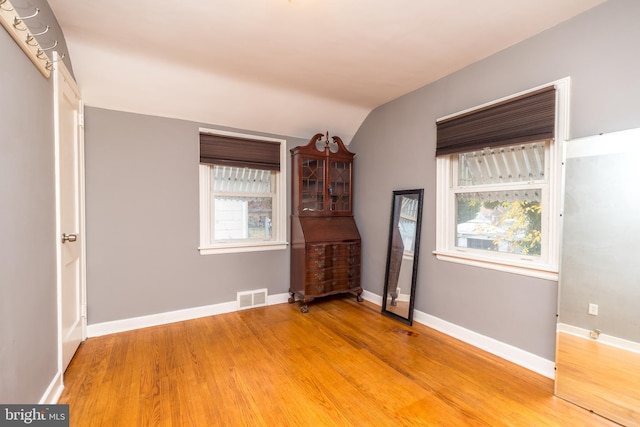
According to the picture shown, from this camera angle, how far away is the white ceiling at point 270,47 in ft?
6.22

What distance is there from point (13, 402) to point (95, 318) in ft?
5.36

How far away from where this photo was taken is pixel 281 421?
1.67 m

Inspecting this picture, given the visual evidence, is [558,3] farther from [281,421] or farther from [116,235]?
[116,235]

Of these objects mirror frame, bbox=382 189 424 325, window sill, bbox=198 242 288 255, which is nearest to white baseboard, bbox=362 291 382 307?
mirror frame, bbox=382 189 424 325

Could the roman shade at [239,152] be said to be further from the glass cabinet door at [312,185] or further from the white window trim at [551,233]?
the white window trim at [551,233]

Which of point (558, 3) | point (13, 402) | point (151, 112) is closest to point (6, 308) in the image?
point (13, 402)

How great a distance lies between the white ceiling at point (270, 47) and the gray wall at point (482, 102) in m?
0.15

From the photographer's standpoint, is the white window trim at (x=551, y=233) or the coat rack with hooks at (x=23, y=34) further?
the white window trim at (x=551, y=233)

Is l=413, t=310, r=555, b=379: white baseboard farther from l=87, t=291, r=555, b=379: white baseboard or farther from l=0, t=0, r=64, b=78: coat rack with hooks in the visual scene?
l=0, t=0, r=64, b=78: coat rack with hooks

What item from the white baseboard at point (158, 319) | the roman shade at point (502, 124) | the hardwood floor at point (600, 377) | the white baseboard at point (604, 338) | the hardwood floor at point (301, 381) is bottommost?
the hardwood floor at point (301, 381)

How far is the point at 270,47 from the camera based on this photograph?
7.70ft

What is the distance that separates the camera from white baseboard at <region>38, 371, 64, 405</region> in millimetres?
1684

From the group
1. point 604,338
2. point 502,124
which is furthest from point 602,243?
point 502,124

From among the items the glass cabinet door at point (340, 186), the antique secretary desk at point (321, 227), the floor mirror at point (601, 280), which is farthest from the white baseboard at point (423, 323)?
the glass cabinet door at point (340, 186)
